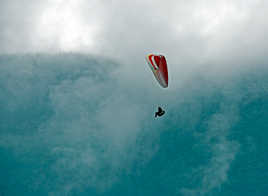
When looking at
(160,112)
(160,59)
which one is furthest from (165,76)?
(160,112)

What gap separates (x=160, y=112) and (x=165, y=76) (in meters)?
15.7

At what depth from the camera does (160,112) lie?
6688 centimetres

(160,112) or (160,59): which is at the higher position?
(160,59)

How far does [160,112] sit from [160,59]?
17.6 meters

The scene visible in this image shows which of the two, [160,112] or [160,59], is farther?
[160,59]

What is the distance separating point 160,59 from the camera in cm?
7856

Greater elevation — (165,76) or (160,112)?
(165,76)

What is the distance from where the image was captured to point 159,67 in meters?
78.9

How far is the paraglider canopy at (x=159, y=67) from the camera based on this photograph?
78500mm

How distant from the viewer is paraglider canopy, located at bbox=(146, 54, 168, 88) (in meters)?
78.5

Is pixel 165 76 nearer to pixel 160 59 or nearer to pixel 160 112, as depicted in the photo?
pixel 160 59

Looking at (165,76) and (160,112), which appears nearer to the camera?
(160,112)
